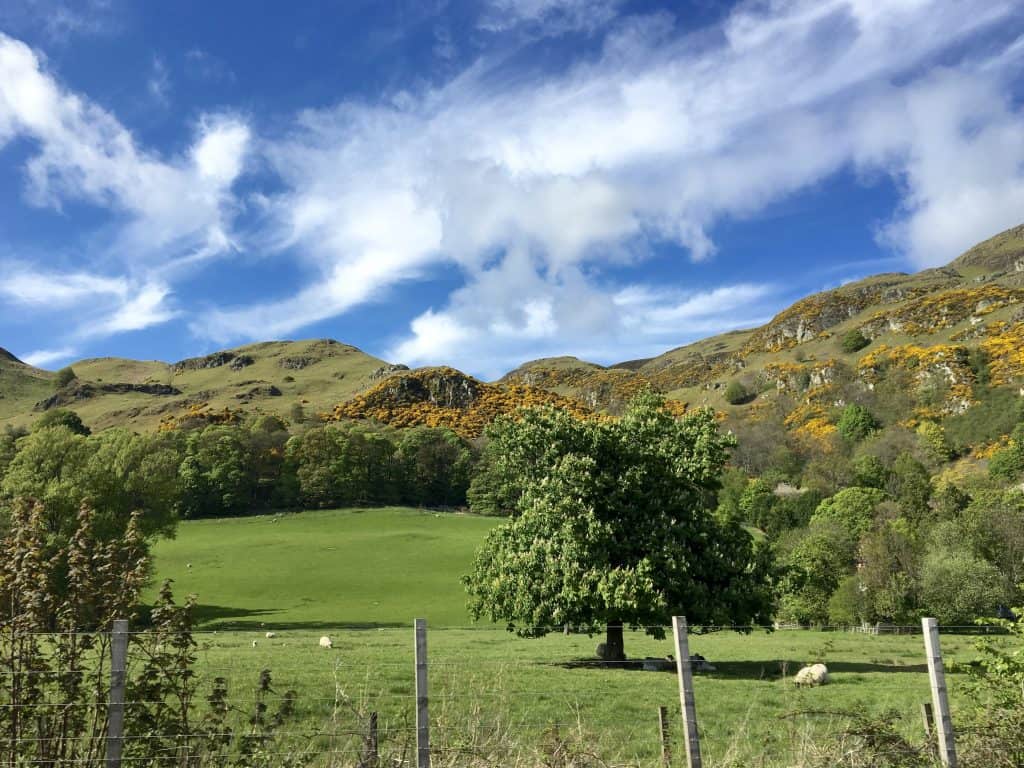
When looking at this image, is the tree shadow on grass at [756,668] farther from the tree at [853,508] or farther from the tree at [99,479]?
the tree at [853,508]

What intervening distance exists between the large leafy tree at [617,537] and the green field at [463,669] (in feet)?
7.49

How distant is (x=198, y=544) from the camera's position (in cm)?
8675

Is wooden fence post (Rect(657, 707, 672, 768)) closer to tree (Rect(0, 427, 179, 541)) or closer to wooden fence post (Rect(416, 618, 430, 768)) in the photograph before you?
wooden fence post (Rect(416, 618, 430, 768))

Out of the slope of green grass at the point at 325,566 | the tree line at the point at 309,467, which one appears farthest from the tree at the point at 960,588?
the tree line at the point at 309,467

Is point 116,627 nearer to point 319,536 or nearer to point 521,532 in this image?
point 521,532

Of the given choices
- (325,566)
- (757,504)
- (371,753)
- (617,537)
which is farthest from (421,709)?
(757,504)

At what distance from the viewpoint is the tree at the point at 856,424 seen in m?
165

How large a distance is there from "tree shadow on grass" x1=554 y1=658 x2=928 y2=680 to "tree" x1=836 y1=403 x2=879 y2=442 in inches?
5816

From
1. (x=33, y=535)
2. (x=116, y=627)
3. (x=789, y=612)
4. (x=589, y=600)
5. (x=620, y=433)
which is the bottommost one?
(x=789, y=612)

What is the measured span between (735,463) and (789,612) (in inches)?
4041

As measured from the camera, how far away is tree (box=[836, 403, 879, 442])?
165 meters

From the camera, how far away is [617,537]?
26.7 metres

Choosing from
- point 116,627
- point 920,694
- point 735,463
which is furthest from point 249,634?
point 735,463

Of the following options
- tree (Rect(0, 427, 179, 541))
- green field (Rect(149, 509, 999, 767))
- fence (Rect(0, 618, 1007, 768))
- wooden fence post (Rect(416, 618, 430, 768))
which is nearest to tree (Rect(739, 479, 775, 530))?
green field (Rect(149, 509, 999, 767))
